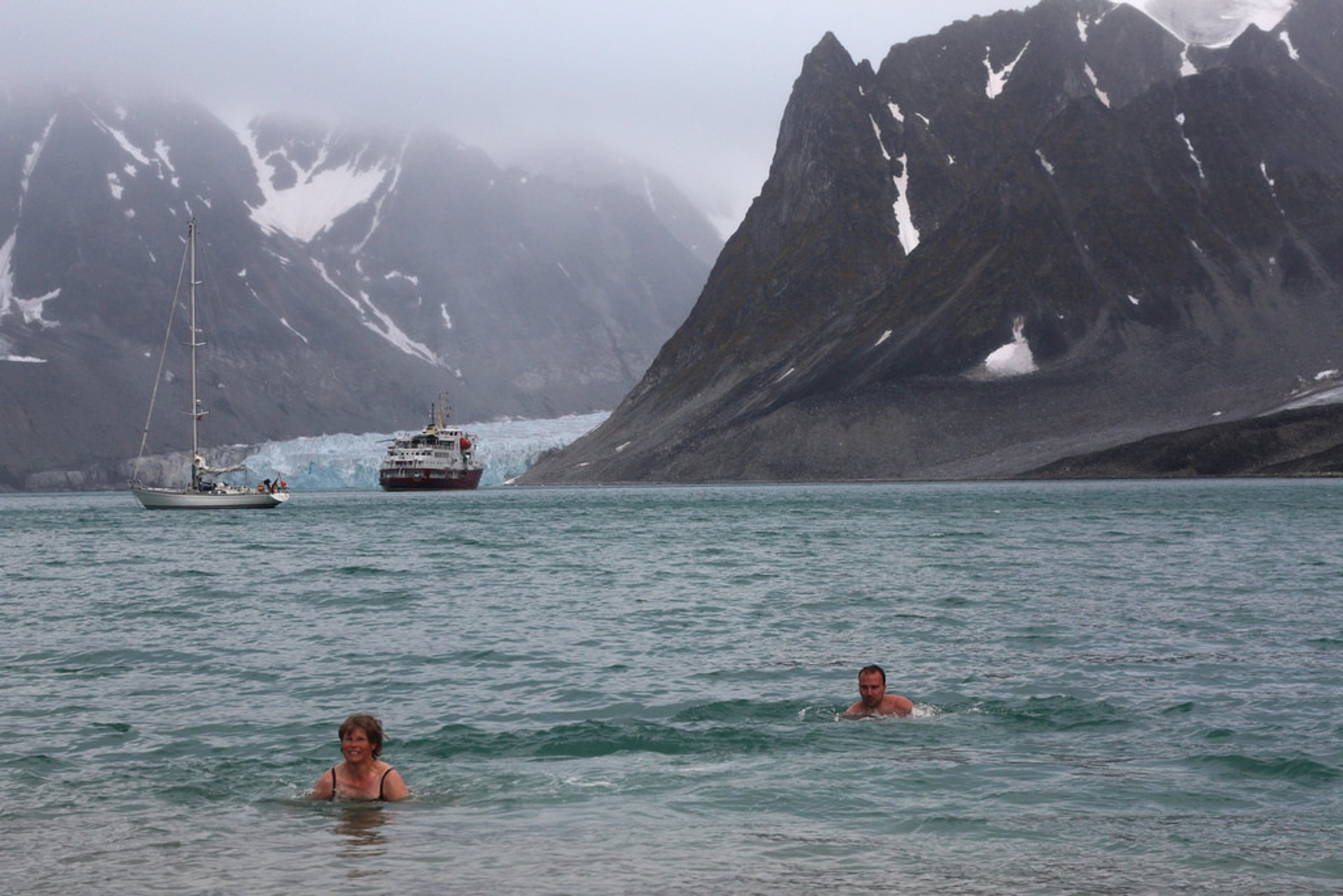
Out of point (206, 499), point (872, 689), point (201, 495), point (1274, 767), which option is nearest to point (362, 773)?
point (872, 689)

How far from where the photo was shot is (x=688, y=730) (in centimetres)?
2495

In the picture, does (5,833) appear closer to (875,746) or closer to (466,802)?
(466,802)

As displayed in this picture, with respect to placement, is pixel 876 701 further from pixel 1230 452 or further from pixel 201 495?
pixel 1230 452

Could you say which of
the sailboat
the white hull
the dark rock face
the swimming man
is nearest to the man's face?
the swimming man

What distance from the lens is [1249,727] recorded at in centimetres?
2378

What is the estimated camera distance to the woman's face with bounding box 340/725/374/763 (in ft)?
63.5

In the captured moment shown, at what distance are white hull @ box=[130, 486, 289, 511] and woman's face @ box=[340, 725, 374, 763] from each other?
11950 cm

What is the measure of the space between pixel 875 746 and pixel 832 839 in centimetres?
570

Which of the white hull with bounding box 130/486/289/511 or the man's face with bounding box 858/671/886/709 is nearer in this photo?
the man's face with bounding box 858/671/886/709

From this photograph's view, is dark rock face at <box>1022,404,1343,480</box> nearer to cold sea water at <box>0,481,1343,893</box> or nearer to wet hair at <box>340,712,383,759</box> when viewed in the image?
cold sea water at <box>0,481,1343,893</box>

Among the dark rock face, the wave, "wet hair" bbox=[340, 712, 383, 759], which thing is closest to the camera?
"wet hair" bbox=[340, 712, 383, 759]

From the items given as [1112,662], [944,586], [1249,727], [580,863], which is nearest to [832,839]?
[580,863]

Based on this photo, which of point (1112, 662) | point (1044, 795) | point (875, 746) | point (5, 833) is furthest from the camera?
point (1112, 662)

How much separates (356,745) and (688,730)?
686 centimetres
